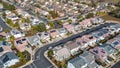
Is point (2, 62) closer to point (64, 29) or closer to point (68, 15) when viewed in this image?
point (64, 29)

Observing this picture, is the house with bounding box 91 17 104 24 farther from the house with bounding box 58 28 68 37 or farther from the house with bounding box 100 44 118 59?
the house with bounding box 100 44 118 59

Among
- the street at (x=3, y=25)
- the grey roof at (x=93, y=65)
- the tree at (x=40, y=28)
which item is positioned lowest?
the grey roof at (x=93, y=65)

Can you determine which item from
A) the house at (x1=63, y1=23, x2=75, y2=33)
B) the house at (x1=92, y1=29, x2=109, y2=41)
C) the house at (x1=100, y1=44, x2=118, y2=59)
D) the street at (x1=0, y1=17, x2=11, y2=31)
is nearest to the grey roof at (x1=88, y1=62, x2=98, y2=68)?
the house at (x1=100, y1=44, x2=118, y2=59)

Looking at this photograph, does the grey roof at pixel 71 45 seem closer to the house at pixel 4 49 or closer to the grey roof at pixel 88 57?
the grey roof at pixel 88 57

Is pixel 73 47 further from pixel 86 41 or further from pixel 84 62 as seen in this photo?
pixel 84 62

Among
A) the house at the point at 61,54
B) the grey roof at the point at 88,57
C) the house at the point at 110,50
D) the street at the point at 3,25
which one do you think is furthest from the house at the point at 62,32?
the street at the point at 3,25

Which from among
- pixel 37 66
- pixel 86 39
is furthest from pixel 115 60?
pixel 37 66

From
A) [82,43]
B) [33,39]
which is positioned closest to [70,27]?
[82,43]
